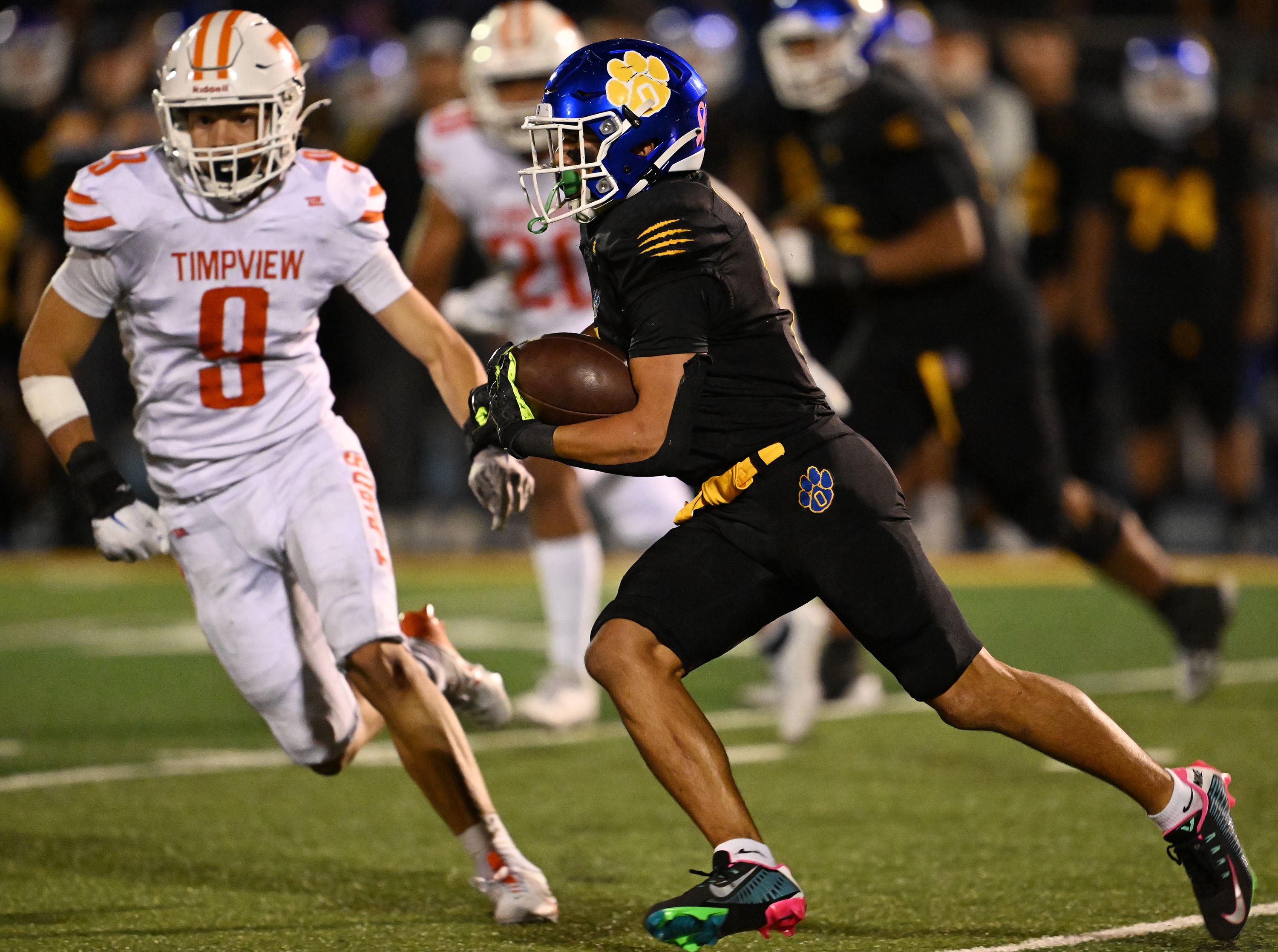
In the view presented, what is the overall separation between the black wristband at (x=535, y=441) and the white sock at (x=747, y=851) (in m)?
0.67

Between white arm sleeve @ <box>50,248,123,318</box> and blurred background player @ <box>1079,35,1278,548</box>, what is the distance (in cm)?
601

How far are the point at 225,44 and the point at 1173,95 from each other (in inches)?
233

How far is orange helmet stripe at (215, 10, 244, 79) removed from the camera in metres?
3.46

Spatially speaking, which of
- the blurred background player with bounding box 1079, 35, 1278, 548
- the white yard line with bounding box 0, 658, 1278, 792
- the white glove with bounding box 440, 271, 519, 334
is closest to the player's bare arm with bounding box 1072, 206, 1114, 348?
the blurred background player with bounding box 1079, 35, 1278, 548

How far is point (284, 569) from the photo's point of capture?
361cm

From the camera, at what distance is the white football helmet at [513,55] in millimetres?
5055

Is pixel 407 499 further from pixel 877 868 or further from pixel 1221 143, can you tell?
pixel 877 868

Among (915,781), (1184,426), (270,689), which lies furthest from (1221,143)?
(270,689)

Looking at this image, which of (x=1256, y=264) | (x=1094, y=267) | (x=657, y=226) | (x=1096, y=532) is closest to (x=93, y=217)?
(x=657, y=226)

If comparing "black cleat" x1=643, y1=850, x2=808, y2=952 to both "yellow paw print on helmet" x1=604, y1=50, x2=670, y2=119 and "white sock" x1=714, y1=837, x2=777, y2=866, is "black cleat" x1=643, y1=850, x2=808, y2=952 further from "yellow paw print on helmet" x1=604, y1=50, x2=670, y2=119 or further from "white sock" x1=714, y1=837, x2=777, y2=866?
"yellow paw print on helmet" x1=604, y1=50, x2=670, y2=119

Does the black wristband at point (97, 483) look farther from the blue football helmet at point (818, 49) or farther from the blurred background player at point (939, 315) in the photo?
the blue football helmet at point (818, 49)

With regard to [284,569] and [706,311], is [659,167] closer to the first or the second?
[706,311]

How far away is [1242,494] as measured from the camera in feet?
27.5

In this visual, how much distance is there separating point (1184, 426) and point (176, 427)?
807 cm
